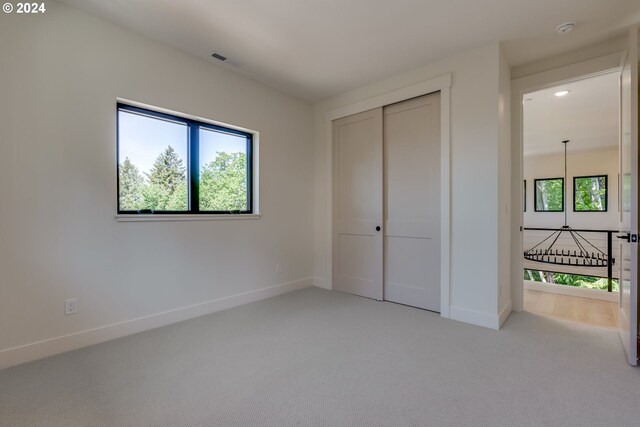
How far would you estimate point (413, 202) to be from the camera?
3400 millimetres

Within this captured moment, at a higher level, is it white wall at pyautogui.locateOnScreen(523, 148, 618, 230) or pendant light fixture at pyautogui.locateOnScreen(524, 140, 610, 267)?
white wall at pyautogui.locateOnScreen(523, 148, 618, 230)

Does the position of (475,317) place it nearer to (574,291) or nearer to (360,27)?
(574,291)

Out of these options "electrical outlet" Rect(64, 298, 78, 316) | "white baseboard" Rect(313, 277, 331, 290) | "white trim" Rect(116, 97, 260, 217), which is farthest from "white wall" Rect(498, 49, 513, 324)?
"electrical outlet" Rect(64, 298, 78, 316)

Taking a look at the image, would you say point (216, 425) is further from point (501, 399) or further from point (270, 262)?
point (270, 262)

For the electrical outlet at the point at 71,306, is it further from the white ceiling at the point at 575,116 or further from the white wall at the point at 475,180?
the white ceiling at the point at 575,116

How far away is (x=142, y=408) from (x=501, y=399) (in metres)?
2.02

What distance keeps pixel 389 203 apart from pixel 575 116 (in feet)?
12.8

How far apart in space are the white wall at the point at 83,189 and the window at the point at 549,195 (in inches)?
341

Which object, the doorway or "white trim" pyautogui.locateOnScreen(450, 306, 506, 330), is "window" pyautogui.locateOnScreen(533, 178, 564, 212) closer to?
the doorway

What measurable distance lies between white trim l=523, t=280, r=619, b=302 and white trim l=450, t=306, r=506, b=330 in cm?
212

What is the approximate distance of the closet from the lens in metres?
3.25

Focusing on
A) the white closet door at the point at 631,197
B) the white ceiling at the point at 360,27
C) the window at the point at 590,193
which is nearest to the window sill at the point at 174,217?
the white ceiling at the point at 360,27

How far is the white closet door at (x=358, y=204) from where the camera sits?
369 centimetres

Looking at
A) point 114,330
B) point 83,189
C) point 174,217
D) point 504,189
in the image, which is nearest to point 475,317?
point 504,189
